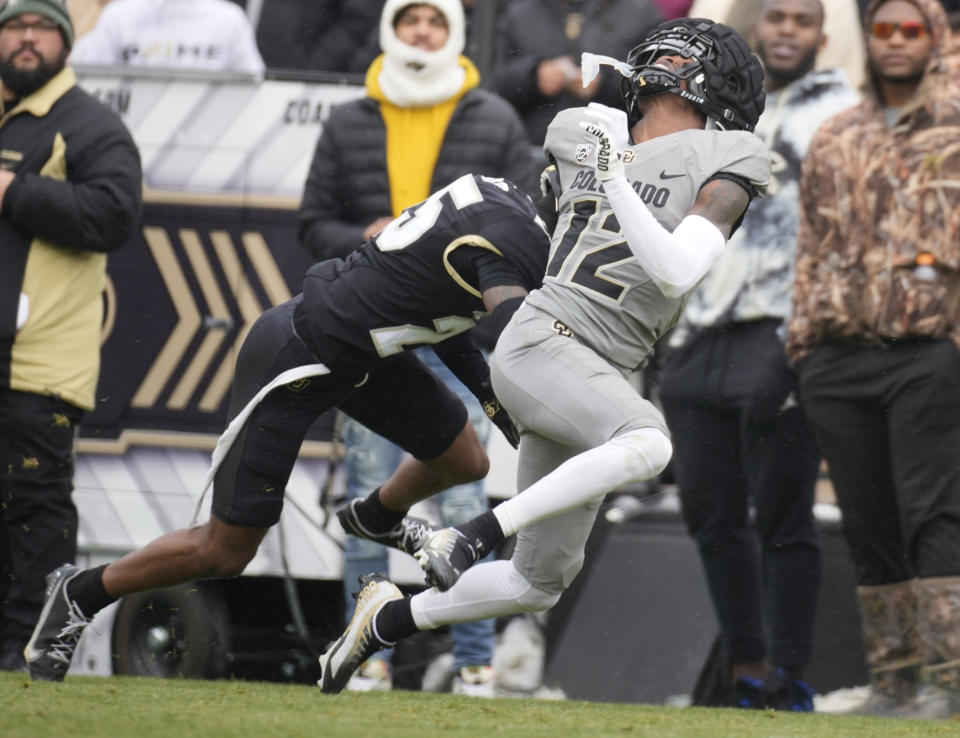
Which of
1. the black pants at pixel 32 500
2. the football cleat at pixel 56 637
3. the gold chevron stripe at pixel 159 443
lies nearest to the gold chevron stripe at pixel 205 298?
the gold chevron stripe at pixel 159 443

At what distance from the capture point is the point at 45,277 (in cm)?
606

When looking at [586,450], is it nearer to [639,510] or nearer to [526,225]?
[526,225]

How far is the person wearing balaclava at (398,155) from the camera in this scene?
611 centimetres

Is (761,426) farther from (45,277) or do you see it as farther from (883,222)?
(45,277)

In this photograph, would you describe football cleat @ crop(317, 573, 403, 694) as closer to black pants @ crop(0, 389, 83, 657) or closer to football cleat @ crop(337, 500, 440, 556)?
football cleat @ crop(337, 500, 440, 556)

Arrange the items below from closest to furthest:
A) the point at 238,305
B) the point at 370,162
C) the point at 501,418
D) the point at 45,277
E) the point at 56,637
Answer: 1. the point at 501,418
2. the point at 56,637
3. the point at 45,277
4. the point at 370,162
5. the point at 238,305

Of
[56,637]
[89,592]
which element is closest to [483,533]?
[89,592]

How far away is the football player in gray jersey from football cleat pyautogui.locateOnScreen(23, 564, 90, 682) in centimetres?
79

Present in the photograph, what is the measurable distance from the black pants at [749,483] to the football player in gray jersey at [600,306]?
A: 129 centimetres

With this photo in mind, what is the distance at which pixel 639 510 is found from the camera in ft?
20.9

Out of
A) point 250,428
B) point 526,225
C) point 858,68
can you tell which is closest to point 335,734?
point 250,428

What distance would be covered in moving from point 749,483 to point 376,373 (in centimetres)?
153

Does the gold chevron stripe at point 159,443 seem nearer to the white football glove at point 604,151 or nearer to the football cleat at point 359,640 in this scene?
the football cleat at point 359,640

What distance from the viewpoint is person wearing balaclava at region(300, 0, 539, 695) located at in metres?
6.11
